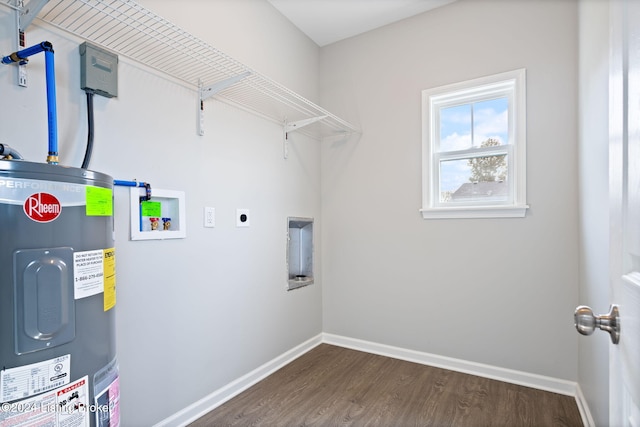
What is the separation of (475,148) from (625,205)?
2.10m

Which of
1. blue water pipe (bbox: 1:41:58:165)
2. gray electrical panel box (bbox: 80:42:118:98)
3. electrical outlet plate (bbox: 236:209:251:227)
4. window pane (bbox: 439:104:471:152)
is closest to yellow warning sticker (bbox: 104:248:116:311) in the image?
blue water pipe (bbox: 1:41:58:165)

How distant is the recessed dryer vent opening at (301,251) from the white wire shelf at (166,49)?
38.1 inches

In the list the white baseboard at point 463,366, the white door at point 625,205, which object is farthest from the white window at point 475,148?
the white door at point 625,205

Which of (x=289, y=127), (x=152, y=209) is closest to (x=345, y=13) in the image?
(x=289, y=127)

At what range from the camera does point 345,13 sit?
2.64 m

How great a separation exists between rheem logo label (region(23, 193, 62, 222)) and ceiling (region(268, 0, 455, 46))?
2.29m

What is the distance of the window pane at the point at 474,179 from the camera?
7.93 feet

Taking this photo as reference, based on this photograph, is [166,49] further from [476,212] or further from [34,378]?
[476,212]

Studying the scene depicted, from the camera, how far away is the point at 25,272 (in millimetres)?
812

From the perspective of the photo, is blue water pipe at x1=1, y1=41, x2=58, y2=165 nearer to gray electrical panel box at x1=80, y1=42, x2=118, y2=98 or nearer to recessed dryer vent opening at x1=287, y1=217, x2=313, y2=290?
gray electrical panel box at x1=80, y1=42, x2=118, y2=98

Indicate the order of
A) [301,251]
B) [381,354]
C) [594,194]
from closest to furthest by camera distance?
[594,194]
[381,354]
[301,251]

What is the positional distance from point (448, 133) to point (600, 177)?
1.27m

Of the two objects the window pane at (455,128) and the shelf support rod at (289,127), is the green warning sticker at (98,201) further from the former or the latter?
the window pane at (455,128)

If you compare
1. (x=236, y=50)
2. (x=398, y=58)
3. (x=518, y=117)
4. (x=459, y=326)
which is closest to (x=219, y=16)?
(x=236, y=50)
